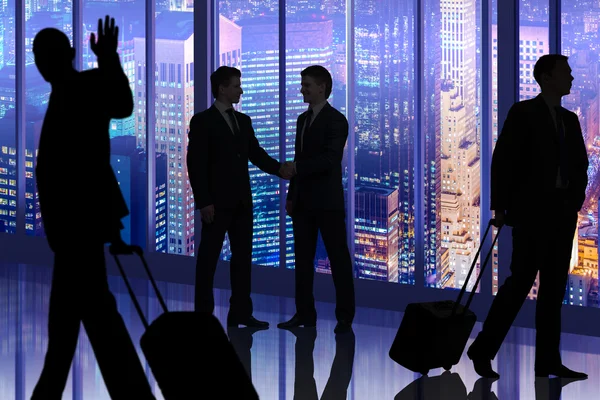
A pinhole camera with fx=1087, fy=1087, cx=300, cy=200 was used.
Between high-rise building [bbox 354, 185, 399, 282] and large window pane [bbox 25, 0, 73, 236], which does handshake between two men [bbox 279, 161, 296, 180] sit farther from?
large window pane [bbox 25, 0, 73, 236]

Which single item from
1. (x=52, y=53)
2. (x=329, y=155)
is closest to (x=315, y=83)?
(x=329, y=155)

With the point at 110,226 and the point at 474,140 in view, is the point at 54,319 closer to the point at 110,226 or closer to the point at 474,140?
the point at 110,226

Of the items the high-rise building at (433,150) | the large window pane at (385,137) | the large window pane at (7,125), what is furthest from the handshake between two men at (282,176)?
the large window pane at (7,125)

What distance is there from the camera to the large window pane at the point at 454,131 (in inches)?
296

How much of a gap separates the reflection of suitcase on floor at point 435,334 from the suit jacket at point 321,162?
1.32 m

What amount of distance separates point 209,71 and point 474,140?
2.39 meters

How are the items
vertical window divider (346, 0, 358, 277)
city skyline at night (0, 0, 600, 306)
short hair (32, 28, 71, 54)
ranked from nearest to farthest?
short hair (32, 28, 71, 54), city skyline at night (0, 0, 600, 306), vertical window divider (346, 0, 358, 277)

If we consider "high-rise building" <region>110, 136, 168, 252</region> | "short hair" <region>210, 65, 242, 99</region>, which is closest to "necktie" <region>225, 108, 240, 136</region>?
"short hair" <region>210, 65, 242, 99</region>

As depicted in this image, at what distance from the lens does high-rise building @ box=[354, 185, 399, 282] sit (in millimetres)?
7879

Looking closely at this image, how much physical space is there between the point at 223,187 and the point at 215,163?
0.17 m

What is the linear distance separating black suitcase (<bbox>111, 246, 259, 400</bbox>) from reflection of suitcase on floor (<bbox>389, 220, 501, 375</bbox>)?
1.82 metres

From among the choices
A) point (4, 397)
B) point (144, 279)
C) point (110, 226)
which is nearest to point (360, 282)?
point (144, 279)

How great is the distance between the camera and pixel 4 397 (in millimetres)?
5461

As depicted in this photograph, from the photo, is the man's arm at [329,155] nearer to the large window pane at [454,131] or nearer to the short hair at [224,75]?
the short hair at [224,75]
